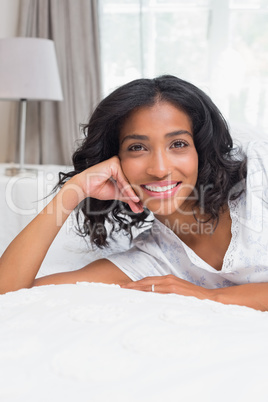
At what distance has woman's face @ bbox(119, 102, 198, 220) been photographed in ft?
4.51

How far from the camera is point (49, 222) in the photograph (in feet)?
4.58

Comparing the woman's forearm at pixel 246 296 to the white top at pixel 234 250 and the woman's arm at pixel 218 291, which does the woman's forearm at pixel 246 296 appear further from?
the white top at pixel 234 250

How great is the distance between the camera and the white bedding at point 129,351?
642 millimetres

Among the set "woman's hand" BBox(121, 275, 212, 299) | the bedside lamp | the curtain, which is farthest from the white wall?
"woman's hand" BBox(121, 275, 212, 299)

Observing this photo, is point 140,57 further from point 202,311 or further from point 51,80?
point 202,311

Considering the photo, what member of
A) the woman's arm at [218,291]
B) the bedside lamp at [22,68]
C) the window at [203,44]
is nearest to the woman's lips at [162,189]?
the woman's arm at [218,291]

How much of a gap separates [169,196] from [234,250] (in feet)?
0.77

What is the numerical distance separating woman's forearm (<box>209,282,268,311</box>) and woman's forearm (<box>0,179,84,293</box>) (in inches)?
18.5

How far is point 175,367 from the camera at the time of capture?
686 mm


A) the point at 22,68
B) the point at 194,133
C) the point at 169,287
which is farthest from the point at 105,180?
the point at 22,68

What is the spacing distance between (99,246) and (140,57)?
2.34 meters

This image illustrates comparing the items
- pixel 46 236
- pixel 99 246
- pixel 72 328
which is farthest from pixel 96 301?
pixel 99 246

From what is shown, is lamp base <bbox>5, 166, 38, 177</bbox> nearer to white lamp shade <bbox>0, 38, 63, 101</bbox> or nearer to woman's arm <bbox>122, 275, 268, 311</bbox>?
white lamp shade <bbox>0, 38, 63, 101</bbox>

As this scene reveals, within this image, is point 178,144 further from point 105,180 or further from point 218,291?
point 218,291
